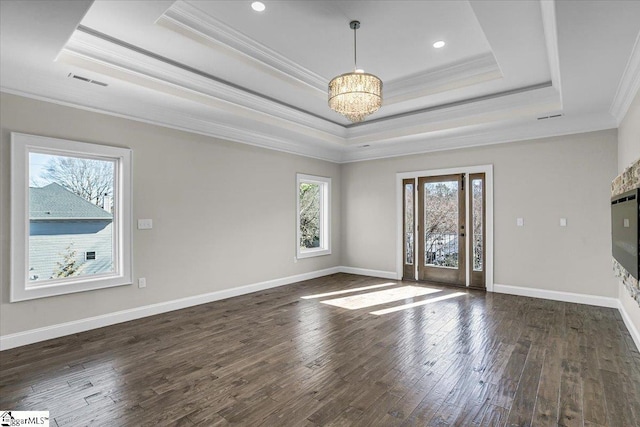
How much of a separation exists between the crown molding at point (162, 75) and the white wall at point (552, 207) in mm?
3496

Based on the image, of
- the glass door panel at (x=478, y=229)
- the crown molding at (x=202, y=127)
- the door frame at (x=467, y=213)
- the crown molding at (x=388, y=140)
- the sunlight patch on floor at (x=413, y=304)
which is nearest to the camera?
the crown molding at (x=202, y=127)

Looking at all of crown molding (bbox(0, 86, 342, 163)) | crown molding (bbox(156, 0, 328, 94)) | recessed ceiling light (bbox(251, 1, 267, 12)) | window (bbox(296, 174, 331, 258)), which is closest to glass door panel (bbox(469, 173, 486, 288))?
crown molding (bbox(0, 86, 342, 163))

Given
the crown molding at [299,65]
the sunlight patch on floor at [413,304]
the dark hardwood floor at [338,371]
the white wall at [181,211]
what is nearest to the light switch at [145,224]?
the white wall at [181,211]

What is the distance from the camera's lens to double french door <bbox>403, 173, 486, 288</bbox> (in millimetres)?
6000

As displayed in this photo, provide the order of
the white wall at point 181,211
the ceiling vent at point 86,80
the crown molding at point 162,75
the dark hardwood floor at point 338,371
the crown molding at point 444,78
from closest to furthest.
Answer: the dark hardwood floor at point 338,371 < the crown molding at point 162,75 < the ceiling vent at point 86,80 < the white wall at point 181,211 < the crown molding at point 444,78

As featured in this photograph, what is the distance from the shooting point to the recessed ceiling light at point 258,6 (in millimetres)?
2867

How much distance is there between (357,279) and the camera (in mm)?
6914

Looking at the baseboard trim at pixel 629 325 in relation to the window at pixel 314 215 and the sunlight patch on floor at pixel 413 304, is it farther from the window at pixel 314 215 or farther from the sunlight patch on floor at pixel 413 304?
the window at pixel 314 215

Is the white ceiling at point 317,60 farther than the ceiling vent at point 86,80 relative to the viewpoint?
No

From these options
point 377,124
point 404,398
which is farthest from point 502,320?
point 377,124

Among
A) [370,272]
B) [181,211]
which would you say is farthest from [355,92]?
[370,272]

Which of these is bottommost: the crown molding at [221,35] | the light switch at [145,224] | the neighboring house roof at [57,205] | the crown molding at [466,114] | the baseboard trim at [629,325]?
the baseboard trim at [629,325]

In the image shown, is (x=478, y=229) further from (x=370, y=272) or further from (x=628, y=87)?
(x=628, y=87)

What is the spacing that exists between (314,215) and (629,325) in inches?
210
